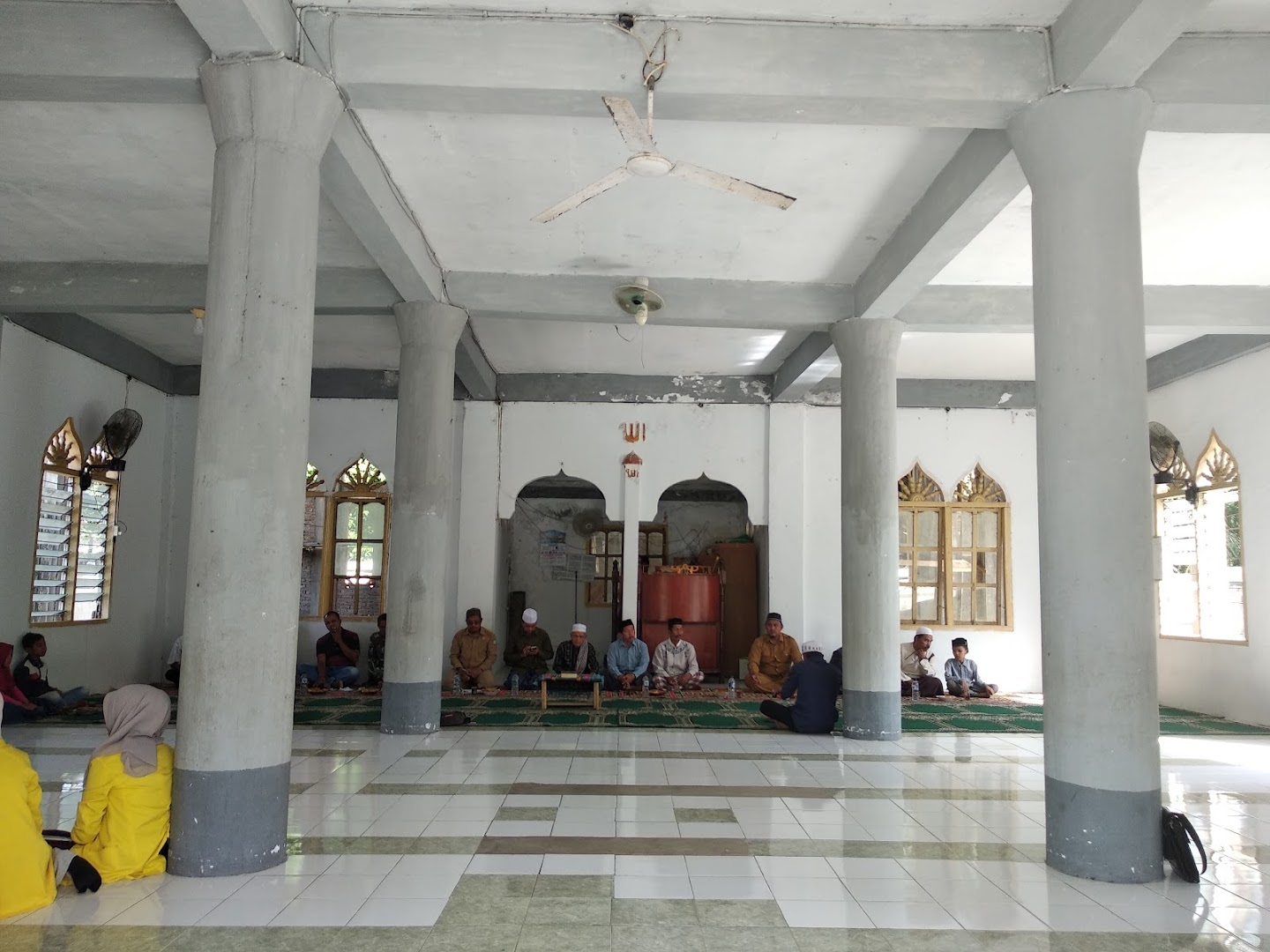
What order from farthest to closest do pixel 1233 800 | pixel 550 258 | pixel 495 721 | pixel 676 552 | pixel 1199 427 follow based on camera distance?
pixel 676 552, pixel 1199 427, pixel 495 721, pixel 550 258, pixel 1233 800

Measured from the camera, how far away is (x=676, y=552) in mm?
14859

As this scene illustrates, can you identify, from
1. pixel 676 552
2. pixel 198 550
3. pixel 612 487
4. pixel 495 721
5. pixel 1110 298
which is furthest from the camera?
pixel 676 552

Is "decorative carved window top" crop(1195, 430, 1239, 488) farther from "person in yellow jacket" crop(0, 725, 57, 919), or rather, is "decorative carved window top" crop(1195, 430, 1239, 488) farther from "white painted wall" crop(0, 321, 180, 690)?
"white painted wall" crop(0, 321, 180, 690)

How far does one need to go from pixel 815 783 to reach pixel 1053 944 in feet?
8.93

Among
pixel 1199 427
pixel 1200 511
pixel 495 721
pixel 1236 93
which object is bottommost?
pixel 495 721

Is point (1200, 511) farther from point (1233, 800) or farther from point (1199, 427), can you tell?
point (1233, 800)

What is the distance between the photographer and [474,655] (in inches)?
409

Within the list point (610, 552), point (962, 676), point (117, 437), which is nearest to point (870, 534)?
point (962, 676)

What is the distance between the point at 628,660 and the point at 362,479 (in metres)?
3.90

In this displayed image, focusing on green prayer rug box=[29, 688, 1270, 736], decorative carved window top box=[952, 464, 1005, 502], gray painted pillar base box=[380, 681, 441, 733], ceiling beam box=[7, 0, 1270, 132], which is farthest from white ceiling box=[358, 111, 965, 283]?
decorative carved window top box=[952, 464, 1005, 502]

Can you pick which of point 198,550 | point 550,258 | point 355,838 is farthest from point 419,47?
point 355,838

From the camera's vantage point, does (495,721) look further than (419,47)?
Yes

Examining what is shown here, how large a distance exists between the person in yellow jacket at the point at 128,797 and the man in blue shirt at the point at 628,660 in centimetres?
671

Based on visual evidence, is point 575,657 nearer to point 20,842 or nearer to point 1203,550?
point 1203,550
